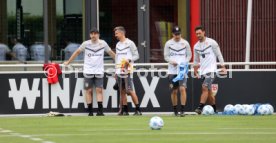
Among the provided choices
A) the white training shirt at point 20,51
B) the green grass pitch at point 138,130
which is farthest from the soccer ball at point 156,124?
the white training shirt at point 20,51

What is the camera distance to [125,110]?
23.5 meters

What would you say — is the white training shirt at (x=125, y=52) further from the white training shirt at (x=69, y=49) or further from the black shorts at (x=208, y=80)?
the white training shirt at (x=69, y=49)

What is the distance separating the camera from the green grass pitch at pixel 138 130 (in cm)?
1499

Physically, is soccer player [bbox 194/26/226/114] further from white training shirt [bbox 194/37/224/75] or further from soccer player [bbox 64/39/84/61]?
soccer player [bbox 64/39/84/61]

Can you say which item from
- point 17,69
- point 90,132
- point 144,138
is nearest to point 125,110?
point 17,69

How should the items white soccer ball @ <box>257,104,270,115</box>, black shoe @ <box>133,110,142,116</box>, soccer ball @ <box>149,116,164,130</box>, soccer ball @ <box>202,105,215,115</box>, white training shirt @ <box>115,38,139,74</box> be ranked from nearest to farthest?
soccer ball @ <box>149,116,164,130</box> < white soccer ball @ <box>257,104,270,115</box> < soccer ball @ <box>202,105,215,115</box> < black shoe @ <box>133,110,142,116</box> < white training shirt @ <box>115,38,139,74</box>

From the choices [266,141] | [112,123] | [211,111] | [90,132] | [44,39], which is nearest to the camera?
[266,141]

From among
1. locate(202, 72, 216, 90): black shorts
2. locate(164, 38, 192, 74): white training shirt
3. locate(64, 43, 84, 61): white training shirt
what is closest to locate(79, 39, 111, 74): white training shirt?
locate(164, 38, 192, 74): white training shirt

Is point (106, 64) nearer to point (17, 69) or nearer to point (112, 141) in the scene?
point (17, 69)

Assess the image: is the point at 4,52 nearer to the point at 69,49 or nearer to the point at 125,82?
the point at 69,49

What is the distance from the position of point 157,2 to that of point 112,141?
485 inches

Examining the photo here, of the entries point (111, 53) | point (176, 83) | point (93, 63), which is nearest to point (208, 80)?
point (176, 83)

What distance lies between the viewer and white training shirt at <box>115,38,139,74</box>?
77.0 feet

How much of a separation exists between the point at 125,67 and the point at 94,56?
885mm
